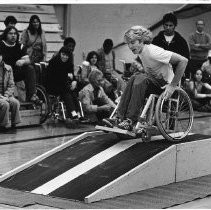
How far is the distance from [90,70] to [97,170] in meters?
5.20

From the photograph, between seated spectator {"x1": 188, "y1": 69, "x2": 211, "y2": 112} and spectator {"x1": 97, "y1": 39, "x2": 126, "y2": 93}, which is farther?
seated spectator {"x1": 188, "y1": 69, "x2": 211, "y2": 112}

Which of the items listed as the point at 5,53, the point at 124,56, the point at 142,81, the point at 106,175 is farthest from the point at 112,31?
the point at 106,175

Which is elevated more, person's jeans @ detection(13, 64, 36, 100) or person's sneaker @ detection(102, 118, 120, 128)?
person's jeans @ detection(13, 64, 36, 100)

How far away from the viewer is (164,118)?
323 inches

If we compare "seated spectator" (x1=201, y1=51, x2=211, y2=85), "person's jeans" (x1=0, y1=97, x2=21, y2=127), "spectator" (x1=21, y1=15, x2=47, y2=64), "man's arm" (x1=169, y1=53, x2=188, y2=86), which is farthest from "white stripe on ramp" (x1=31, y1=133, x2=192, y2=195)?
"seated spectator" (x1=201, y1=51, x2=211, y2=85)

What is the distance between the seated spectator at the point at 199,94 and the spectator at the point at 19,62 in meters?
4.13

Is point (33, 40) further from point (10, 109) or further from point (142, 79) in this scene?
point (142, 79)

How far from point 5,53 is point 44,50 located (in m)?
1.24

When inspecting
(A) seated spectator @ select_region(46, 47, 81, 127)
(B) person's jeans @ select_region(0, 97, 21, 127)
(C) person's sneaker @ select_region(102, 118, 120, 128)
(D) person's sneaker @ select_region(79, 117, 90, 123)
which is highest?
(A) seated spectator @ select_region(46, 47, 81, 127)

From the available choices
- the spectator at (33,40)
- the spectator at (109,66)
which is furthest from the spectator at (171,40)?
the spectator at (109,66)

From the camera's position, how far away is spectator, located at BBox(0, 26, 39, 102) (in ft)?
36.0

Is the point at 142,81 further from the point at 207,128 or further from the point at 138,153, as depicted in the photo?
the point at 207,128

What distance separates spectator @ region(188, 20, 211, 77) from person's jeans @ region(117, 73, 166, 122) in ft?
24.5

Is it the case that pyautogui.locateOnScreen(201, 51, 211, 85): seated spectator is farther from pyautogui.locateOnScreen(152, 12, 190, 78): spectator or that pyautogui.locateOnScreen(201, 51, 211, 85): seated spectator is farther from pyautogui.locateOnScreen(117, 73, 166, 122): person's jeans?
pyautogui.locateOnScreen(117, 73, 166, 122): person's jeans
